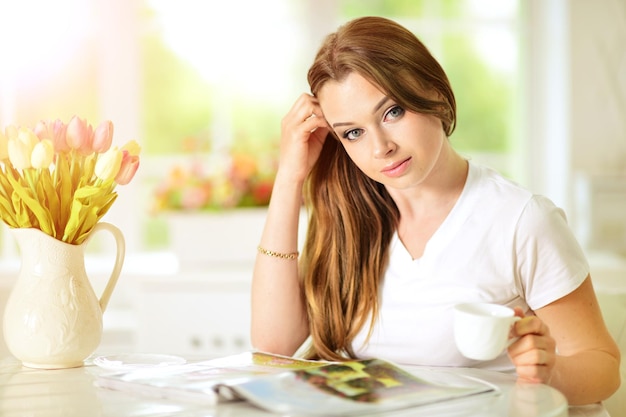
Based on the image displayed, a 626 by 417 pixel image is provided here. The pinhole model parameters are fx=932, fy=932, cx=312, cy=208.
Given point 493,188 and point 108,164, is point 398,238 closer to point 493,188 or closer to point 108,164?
point 493,188

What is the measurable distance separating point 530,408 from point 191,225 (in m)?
2.32

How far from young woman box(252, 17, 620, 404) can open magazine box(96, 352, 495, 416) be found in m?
0.29

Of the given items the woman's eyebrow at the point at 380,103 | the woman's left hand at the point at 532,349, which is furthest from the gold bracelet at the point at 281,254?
the woman's left hand at the point at 532,349

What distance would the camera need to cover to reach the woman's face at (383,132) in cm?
161

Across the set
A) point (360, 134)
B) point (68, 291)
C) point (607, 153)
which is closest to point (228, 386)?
point (68, 291)

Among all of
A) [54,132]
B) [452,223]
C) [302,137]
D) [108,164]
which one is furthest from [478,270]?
[54,132]

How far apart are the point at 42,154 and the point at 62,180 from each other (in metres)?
0.07

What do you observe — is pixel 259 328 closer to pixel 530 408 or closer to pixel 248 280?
pixel 530 408

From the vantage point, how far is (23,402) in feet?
4.46

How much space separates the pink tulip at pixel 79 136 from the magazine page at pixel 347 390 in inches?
21.3

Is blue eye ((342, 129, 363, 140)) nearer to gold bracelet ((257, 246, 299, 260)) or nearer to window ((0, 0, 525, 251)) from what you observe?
gold bracelet ((257, 246, 299, 260))

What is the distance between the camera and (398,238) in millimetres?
1799

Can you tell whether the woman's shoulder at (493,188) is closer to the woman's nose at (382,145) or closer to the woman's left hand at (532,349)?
the woman's nose at (382,145)

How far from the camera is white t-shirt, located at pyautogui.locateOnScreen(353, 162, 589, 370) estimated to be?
5.28ft
